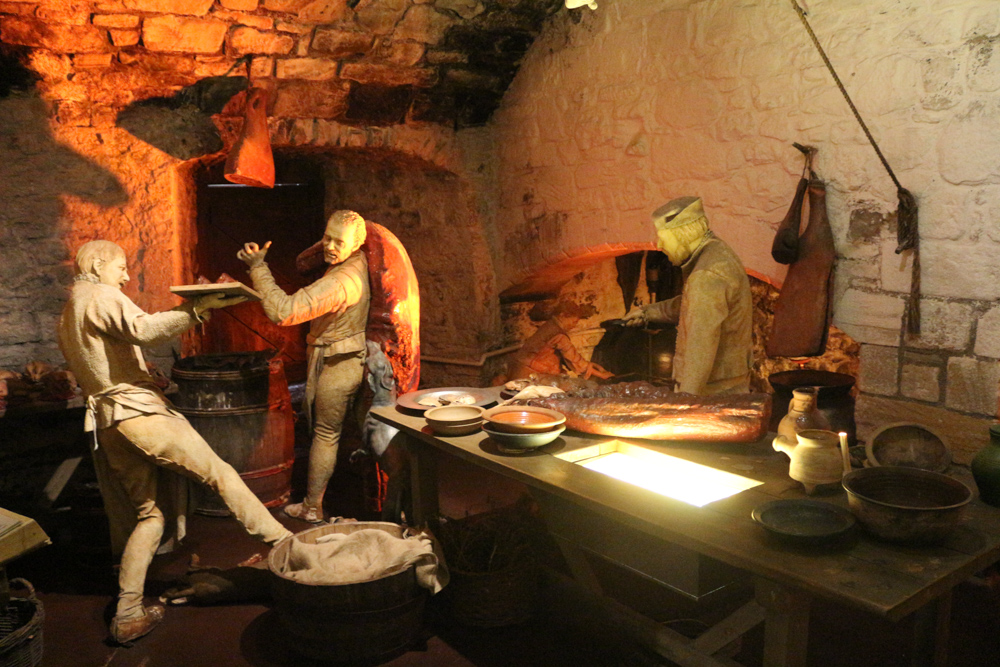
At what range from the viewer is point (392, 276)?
4.67 metres

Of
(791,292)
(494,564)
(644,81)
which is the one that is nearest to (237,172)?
(644,81)

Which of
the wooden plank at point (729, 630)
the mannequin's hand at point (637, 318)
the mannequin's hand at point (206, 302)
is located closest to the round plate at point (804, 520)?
the wooden plank at point (729, 630)

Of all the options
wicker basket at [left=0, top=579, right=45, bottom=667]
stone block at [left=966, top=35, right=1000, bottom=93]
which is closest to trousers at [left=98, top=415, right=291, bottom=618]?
wicker basket at [left=0, top=579, right=45, bottom=667]

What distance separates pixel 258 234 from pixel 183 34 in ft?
7.72

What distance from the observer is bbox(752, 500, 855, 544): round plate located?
6.72 ft

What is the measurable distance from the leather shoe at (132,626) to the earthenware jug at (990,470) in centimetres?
345

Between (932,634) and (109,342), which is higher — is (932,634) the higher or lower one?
the lower one

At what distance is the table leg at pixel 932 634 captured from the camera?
263 cm

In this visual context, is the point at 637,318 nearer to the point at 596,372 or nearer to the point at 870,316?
the point at 870,316

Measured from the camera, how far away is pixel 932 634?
2650 mm

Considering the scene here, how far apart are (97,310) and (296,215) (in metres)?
3.56

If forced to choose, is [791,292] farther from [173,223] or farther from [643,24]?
[173,223]

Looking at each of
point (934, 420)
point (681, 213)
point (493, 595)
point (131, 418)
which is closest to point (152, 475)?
point (131, 418)

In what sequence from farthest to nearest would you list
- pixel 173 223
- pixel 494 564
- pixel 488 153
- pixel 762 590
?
pixel 488 153, pixel 173 223, pixel 494 564, pixel 762 590
